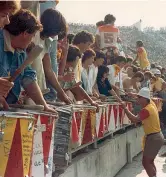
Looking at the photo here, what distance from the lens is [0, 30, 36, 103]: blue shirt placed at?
4090 mm

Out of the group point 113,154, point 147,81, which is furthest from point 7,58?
point 147,81

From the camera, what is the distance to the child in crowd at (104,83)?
29.4 feet

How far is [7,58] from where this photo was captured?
415 cm

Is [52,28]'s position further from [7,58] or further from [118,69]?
[118,69]

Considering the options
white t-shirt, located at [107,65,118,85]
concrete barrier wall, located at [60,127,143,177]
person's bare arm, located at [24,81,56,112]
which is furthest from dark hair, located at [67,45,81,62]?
white t-shirt, located at [107,65,118,85]

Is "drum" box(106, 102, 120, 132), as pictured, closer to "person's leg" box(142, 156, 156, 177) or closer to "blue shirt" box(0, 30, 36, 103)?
"person's leg" box(142, 156, 156, 177)

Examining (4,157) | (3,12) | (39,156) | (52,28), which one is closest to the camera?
(4,157)

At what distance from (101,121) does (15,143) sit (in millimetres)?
4560

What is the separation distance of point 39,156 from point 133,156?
28.6ft

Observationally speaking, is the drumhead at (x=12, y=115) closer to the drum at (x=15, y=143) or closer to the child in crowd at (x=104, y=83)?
the drum at (x=15, y=143)

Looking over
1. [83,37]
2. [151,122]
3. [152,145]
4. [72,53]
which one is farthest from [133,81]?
[72,53]

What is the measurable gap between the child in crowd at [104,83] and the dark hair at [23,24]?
4835 mm

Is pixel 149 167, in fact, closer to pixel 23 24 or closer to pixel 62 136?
pixel 62 136

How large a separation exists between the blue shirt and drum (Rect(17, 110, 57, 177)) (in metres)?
0.49
